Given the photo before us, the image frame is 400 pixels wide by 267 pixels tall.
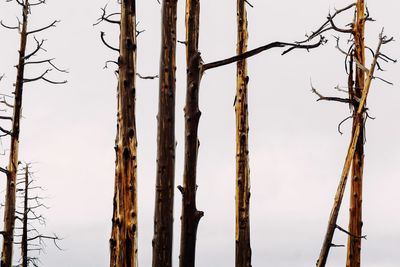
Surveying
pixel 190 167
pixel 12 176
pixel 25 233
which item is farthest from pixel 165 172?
pixel 25 233

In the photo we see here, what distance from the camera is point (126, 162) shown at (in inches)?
329

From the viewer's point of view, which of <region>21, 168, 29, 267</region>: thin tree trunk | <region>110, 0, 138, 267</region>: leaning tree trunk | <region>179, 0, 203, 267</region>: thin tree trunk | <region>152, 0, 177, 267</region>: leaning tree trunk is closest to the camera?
<region>179, 0, 203, 267</region>: thin tree trunk

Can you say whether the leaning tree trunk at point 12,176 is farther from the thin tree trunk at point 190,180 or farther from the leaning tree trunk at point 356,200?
the thin tree trunk at point 190,180

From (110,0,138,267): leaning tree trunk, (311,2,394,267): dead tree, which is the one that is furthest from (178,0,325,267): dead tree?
(311,2,394,267): dead tree

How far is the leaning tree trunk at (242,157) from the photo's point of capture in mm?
12242

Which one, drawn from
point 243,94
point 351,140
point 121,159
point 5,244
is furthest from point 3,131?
point 351,140

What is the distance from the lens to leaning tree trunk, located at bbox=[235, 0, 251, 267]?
12242mm

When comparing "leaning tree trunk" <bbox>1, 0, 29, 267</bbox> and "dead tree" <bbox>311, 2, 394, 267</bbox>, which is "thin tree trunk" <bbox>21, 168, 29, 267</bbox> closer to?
"leaning tree trunk" <bbox>1, 0, 29, 267</bbox>

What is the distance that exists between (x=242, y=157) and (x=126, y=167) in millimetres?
4552

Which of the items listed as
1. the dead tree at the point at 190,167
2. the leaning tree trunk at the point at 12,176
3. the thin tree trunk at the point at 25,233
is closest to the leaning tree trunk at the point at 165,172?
the dead tree at the point at 190,167

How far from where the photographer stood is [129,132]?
27.6 feet

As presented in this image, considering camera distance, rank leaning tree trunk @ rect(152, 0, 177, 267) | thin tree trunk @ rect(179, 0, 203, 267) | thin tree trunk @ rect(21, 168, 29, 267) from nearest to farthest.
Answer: thin tree trunk @ rect(179, 0, 203, 267)
leaning tree trunk @ rect(152, 0, 177, 267)
thin tree trunk @ rect(21, 168, 29, 267)

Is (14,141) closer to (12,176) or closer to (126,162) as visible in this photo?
(12,176)

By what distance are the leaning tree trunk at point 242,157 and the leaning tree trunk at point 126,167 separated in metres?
4.21
